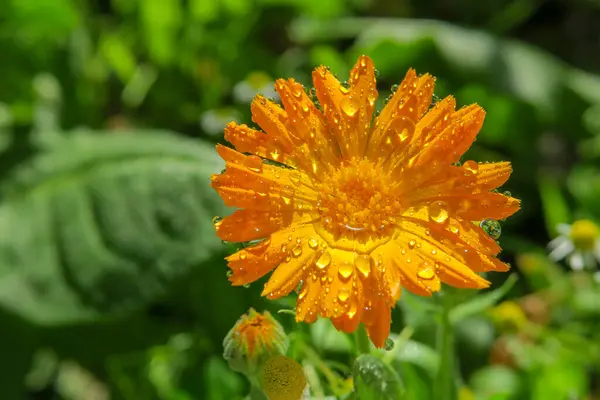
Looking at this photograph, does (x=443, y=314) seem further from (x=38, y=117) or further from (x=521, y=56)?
(x=38, y=117)

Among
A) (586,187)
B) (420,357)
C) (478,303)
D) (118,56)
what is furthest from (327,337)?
(118,56)

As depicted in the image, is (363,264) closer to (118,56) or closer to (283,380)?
(283,380)

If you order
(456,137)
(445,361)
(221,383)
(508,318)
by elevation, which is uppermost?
(456,137)

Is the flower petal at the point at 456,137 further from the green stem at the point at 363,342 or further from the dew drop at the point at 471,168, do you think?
the green stem at the point at 363,342

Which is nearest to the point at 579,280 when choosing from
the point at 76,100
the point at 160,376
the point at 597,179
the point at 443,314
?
the point at 597,179

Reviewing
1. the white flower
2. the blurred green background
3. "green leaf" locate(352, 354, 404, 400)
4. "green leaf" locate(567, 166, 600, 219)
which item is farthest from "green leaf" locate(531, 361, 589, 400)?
"green leaf" locate(352, 354, 404, 400)

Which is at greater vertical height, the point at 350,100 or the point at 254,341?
the point at 350,100
